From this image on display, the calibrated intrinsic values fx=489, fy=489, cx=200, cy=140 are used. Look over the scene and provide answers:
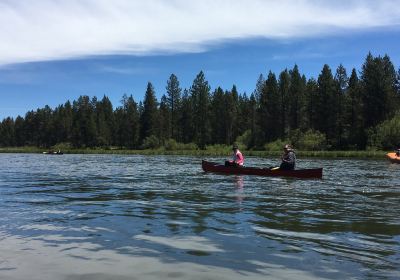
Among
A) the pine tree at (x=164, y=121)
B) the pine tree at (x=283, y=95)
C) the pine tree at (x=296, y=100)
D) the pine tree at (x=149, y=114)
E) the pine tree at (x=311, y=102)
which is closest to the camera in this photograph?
the pine tree at (x=311, y=102)

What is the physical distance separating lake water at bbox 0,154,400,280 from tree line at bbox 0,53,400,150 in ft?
219

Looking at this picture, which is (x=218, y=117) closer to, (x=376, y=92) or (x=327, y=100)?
(x=327, y=100)

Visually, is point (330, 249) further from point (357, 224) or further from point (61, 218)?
point (61, 218)

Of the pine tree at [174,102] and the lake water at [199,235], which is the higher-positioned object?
the pine tree at [174,102]

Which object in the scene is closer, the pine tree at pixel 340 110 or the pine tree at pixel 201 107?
the pine tree at pixel 340 110

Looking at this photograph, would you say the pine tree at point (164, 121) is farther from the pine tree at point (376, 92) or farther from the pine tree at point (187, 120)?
the pine tree at point (376, 92)

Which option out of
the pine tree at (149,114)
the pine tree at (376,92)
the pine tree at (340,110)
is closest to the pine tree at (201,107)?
the pine tree at (149,114)

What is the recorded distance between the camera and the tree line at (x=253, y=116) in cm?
9319

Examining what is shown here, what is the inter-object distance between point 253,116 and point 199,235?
117m

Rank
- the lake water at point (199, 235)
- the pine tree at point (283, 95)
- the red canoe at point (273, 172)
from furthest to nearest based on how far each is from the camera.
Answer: the pine tree at point (283, 95)
the red canoe at point (273, 172)
the lake water at point (199, 235)

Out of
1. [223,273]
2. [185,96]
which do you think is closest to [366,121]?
[185,96]

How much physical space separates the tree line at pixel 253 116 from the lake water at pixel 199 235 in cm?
6689

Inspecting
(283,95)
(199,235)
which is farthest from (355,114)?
(199,235)

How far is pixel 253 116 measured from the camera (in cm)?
12769
